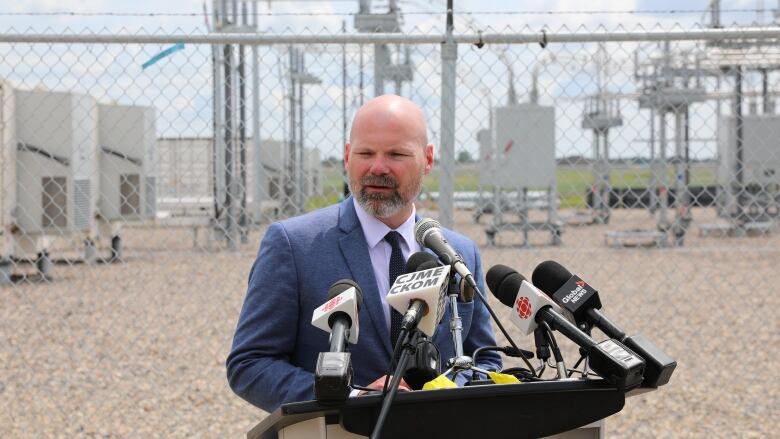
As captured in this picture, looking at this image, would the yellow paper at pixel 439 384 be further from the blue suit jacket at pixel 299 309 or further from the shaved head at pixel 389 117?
the shaved head at pixel 389 117

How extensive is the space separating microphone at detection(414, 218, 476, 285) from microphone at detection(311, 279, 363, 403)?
25 centimetres

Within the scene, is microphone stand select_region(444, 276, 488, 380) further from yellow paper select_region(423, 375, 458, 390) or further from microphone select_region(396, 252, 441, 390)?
yellow paper select_region(423, 375, 458, 390)

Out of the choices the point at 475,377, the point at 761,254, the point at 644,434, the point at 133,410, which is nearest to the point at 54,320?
the point at 133,410

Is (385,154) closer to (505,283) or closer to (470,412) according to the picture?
(505,283)

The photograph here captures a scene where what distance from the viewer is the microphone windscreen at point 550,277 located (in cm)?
197

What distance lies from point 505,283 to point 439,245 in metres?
0.19

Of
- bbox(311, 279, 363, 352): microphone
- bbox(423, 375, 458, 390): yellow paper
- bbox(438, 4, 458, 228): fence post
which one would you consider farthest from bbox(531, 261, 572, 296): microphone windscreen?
bbox(438, 4, 458, 228): fence post

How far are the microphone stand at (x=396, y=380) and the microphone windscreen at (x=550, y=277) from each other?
0.45 m

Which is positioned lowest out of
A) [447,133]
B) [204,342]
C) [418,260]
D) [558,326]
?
[204,342]

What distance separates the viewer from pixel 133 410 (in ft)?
19.3

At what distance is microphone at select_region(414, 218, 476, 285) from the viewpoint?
6.09 ft

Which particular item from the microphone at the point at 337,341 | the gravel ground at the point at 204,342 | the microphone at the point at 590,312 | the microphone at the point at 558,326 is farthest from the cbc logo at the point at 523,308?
the gravel ground at the point at 204,342

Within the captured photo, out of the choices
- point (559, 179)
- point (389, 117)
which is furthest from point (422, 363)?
point (559, 179)

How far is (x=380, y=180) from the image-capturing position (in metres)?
2.38
